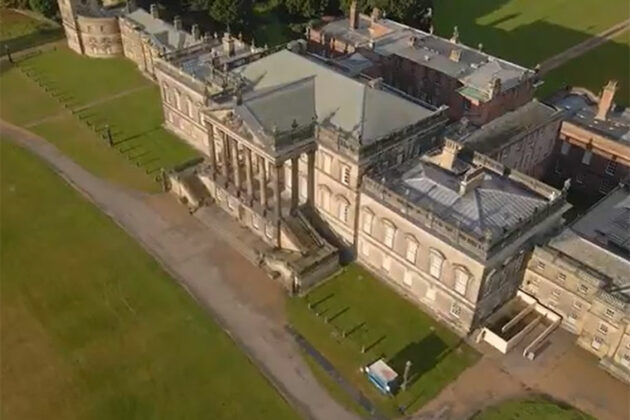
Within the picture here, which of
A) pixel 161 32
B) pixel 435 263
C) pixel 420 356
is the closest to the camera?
pixel 420 356

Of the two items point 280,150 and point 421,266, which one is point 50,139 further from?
point 421,266

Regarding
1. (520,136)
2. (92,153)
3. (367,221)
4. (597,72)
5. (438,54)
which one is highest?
(438,54)

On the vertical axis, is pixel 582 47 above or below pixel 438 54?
below

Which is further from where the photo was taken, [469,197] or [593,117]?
[593,117]

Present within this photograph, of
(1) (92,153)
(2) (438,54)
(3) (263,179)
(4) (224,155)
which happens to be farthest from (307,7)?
(3) (263,179)

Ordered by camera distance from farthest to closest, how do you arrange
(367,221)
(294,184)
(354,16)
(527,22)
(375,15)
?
(527,22), (354,16), (375,15), (294,184), (367,221)

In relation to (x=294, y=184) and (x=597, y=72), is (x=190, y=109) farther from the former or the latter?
(x=597, y=72)

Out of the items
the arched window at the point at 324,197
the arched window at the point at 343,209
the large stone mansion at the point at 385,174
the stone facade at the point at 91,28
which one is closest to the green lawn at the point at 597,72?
the large stone mansion at the point at 385,174
